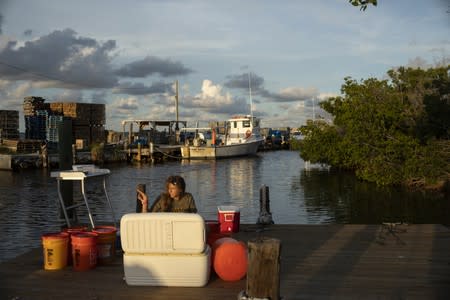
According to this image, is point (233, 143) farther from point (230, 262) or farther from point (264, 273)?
point (264, 273)

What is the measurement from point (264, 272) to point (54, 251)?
3.87 m

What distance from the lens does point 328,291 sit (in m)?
6.05

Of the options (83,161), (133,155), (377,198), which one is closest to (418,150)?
(377,198)

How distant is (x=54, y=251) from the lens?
718 centimetres

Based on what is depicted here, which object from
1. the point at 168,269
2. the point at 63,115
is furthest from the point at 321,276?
the point at 63,115

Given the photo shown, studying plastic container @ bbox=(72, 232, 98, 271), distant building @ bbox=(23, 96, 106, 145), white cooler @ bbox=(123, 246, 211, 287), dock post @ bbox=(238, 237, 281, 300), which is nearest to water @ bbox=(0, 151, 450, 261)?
plastic container @ bbox=(72, 232, 98, 271)

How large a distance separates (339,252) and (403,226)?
2.92 metres

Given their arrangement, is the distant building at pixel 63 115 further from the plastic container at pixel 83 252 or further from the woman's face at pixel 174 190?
the woman's face at pixel 174 190

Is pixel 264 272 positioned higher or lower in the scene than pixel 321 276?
higher

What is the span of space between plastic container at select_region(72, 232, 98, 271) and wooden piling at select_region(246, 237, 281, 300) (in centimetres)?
337

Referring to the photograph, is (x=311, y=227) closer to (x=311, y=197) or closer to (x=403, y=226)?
(x=403, y=226)

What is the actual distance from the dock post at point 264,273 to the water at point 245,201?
9614mm

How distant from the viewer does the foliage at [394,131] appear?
75.5ft

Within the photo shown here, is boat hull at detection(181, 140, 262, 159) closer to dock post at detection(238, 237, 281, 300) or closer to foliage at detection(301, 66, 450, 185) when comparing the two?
foliage at detection(301, 66, 450, 185)
